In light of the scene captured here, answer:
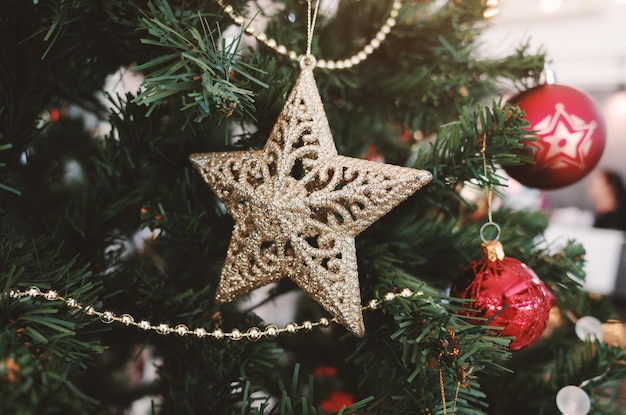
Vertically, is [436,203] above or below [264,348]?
above

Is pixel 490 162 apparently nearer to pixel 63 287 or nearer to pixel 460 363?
pixel 460 363

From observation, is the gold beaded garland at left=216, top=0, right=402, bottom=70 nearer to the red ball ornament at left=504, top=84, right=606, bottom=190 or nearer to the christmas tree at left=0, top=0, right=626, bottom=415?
the christmas tree at left=0, top=0, right=626, bottom=415

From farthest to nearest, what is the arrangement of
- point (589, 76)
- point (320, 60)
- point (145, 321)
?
point (589, 76), point (320, 60), point (145, 321)

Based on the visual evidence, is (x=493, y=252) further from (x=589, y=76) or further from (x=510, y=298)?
(x=589, y=76)

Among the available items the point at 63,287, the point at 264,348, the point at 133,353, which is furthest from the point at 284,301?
the point at 63,287

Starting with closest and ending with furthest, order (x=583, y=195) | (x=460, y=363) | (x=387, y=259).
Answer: (x=460, y=363) < (x=387, y=259) < (x=583, y=195)

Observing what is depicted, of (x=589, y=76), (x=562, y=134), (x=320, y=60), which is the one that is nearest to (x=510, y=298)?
(x=562, y=134)

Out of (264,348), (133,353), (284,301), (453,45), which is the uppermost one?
(453,45)

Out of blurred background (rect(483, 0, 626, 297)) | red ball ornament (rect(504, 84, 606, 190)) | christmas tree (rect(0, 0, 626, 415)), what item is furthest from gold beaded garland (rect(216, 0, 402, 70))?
blurred background (rect(483, 0, 626, 297))
